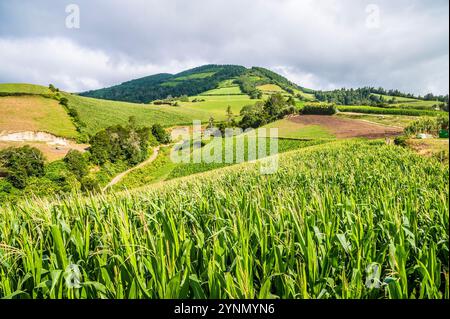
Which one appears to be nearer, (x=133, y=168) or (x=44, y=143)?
(x=133, y=168)

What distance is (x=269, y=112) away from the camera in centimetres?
8775

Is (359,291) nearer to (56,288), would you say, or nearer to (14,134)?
(56,288)

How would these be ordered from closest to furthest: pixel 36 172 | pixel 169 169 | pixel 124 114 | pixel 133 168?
pixel 36 172 < pixel 169 169 < pixel 133 168 < pixel 124 114

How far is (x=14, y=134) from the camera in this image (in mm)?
75438

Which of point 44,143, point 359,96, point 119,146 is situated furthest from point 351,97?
point 44,143

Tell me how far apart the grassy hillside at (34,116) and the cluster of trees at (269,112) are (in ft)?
185

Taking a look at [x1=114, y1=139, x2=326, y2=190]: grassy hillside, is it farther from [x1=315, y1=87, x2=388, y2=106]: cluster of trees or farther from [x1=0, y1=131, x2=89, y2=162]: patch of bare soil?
[x1=315, y1=87, x2=388, y2=106]: cluster of trees

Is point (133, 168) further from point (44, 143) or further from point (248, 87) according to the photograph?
point (248, 87)

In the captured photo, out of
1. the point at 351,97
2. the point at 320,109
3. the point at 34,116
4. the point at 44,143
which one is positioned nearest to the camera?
the point at 44,143

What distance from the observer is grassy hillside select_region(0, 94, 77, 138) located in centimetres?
7994

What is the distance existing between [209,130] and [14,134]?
196ft

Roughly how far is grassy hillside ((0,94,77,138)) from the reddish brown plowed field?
7078 cm

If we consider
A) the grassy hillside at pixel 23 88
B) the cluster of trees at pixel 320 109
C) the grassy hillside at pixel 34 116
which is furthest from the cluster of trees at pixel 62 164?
the grassy hillside at pixel 23 88

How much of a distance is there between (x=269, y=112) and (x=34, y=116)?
251 feet
